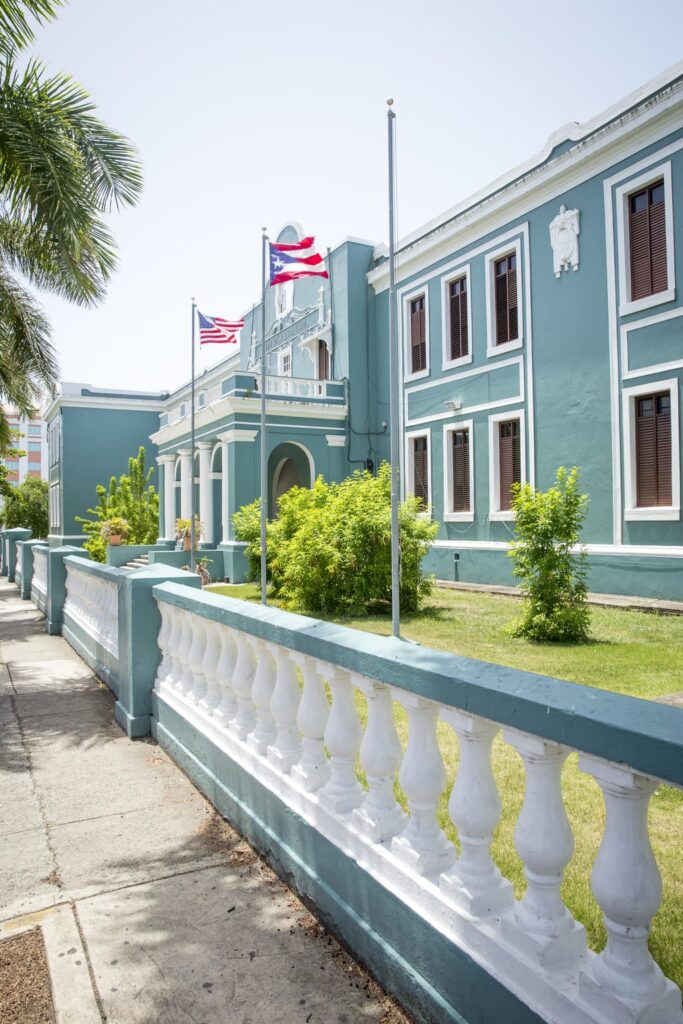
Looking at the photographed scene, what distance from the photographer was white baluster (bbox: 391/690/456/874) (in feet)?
7.13

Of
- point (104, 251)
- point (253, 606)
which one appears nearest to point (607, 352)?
point (104, 251)

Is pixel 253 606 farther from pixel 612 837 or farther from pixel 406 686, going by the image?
pixel 612 837

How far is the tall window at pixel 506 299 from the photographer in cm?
1630

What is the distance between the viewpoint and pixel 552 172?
48.2ft

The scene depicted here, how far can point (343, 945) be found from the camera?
253cm

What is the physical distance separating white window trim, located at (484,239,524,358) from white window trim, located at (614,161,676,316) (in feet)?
8.70

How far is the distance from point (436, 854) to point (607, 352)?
1334cm

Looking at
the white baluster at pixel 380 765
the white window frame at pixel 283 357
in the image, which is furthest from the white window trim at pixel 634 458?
the white window frame at pixel 283 357

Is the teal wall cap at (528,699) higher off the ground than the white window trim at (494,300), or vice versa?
the white window trim at (494,300)

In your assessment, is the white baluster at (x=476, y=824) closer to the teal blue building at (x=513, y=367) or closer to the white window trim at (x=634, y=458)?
the teal blue building at (x=513, y=367)

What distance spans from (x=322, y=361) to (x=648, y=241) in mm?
12300

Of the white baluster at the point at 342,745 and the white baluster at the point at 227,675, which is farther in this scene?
the white baluster at the point at 227,675

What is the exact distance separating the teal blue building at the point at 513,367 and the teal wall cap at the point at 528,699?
1136 cm

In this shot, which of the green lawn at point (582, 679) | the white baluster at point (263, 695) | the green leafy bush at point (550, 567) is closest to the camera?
the green lawn at point (582, 679)
